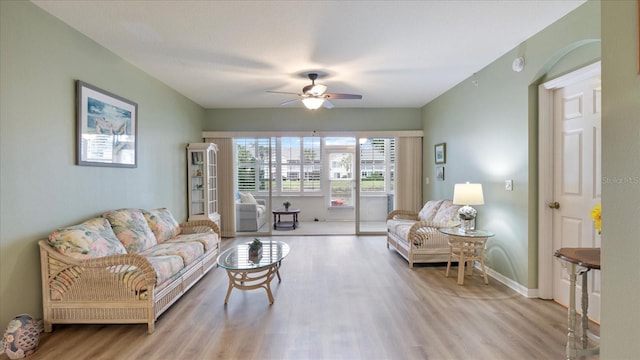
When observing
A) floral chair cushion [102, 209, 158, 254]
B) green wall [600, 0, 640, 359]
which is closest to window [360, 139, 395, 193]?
floral chair cushion [102, 209, 158, 254]

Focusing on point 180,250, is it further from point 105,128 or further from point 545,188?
point 545,188

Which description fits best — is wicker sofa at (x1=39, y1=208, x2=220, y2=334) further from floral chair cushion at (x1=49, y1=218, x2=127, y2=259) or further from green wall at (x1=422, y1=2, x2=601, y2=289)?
green wall at (x1=422, y1=2, x2=601, y2=289)

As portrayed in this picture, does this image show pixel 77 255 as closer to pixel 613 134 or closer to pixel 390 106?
pixel 613 134

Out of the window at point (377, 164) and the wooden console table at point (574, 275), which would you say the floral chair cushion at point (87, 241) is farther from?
the window at point (377, 164)

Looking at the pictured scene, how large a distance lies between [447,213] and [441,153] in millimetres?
1438

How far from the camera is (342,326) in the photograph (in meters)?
2.58

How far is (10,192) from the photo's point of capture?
7.46ft

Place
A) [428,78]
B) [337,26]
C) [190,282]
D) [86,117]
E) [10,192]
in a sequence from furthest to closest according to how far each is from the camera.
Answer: [428,78] < [190,282] < [86,117] < [337,26] < [10,192]

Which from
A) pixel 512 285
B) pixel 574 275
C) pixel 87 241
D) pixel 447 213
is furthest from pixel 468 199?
pixel 87 241

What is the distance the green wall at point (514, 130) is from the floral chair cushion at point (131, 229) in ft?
13.6

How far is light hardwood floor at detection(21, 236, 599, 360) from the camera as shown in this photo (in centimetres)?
223

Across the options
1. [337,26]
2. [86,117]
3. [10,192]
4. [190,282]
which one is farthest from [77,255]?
[337,26]

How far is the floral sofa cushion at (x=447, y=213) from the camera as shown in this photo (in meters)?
4.20

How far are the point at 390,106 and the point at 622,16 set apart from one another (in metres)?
5.31
